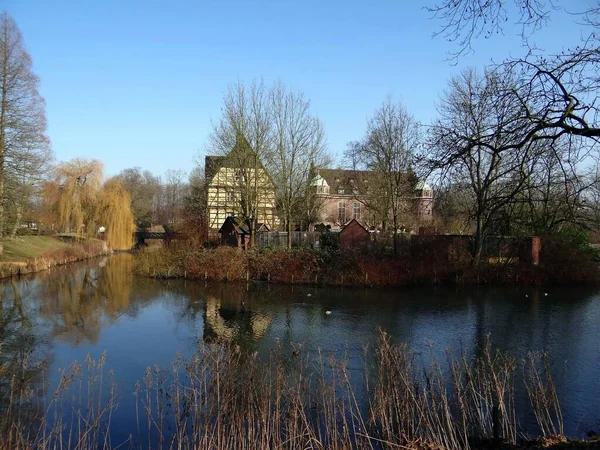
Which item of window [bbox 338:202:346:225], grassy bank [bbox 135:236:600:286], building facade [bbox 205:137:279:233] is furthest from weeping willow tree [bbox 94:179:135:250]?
window [bbox 338:202:346:225]

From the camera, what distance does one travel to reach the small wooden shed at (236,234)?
31.3m

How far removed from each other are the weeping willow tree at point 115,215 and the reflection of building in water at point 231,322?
81.0 feet

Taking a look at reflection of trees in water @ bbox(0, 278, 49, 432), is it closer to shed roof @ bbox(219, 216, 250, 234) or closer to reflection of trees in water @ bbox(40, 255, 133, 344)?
reflection of trees in water @ bbox(40, 255, 133, 344)

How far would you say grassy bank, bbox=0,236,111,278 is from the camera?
26359 millimetres

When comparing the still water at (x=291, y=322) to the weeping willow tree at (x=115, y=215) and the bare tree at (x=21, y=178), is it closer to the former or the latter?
the bare tree at (x=21, y=178)

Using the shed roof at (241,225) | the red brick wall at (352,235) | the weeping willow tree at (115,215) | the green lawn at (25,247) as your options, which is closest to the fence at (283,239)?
the shed roof at (241,225)

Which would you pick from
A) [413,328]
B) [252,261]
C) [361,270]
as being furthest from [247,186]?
[413,328]

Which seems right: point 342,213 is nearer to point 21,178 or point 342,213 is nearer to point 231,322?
point 21,178

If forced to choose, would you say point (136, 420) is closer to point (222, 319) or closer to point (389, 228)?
point (222, 319)

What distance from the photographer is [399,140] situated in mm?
32312

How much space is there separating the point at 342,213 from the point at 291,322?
148 ft

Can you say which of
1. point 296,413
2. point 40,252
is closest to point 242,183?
point 40,252

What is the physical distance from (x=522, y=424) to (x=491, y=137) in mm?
5018

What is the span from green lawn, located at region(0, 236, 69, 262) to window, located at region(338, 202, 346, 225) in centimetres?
3155
